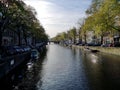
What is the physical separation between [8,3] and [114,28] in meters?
34.1

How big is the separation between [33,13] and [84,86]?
6595 centimetres

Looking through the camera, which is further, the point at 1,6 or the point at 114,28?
the point at 114,28

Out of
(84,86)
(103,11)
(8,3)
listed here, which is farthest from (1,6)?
(103,11)

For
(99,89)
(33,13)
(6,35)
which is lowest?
(99,89)

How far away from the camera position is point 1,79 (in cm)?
3447

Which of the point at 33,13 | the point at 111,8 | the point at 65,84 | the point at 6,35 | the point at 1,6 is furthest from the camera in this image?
the point at 6,35

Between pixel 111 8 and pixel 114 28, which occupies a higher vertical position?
pixel 111 8

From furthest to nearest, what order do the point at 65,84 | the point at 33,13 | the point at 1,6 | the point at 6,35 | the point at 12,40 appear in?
the point at 12,40 < the point at 6,35 < the point at 33,13 < the point at 1,6 < the point at 65,84

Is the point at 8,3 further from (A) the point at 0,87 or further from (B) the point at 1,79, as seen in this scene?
(A) the point at 0,87

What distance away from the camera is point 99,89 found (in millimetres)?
29672

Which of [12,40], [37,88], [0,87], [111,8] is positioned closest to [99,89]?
[37,88]

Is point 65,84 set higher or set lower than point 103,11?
lower

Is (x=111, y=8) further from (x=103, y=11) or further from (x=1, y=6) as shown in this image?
(x=1, y=6)

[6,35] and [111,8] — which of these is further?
[6,35]
